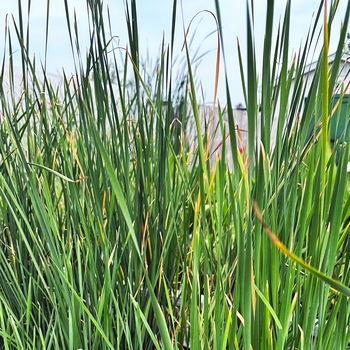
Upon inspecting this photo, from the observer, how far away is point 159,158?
425 millimetres

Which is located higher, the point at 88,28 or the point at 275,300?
the point at 88,28

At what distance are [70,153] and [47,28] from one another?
0.64 ft

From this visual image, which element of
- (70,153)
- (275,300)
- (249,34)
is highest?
(249,34)

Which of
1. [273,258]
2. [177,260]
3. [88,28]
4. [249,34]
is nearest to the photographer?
[249,34]

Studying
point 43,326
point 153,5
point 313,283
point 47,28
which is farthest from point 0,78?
point 313,283

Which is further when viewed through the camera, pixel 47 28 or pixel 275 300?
pixel 47 28

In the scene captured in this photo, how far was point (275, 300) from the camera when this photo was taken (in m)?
0.29

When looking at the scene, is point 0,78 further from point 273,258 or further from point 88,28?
point 273,258

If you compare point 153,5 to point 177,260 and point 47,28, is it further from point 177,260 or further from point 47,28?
point 177,260

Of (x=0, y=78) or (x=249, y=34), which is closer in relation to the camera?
(x=249, y=34)

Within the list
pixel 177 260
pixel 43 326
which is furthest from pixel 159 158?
pixel 43 326

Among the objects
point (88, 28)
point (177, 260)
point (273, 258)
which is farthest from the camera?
point (177, 260)

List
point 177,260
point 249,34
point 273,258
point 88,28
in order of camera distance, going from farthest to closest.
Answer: point 177,260 < point 88,28 < point 273,258 < point 249,34

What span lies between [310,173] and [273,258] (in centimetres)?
9
